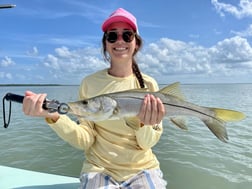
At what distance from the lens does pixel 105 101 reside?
2.10 meters

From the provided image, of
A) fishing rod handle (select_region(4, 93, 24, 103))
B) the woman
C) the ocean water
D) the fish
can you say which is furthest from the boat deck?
the ocean water

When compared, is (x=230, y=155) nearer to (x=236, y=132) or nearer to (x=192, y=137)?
(x=192, y=137)

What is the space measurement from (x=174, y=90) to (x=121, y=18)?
822mm

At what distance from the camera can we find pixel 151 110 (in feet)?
6.90

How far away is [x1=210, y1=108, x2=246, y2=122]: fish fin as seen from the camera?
206 centimetres

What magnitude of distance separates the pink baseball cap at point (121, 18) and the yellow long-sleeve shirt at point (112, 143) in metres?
0.55

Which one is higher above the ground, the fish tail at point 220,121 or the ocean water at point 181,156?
the fish tail at point 220,121

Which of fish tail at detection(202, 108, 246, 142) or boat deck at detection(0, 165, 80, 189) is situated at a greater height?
fish tail at detection(202, 108, 246, 142)

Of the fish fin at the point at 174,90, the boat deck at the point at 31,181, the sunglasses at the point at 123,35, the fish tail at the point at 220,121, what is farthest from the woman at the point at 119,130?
the boat deck at the point at 31,181

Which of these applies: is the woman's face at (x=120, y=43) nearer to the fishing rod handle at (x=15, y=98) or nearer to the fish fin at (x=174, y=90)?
the fish fin at (x=174, y=90)

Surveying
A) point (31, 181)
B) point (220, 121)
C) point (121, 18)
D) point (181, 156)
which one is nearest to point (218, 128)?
point (220, 121)

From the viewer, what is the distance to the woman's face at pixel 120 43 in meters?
2.65

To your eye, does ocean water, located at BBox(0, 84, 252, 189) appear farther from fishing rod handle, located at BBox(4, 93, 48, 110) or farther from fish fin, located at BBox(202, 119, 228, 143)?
fishing rod handle, located at BBox(4, 93, 48, 110)

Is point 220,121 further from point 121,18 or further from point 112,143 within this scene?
point 121,18
